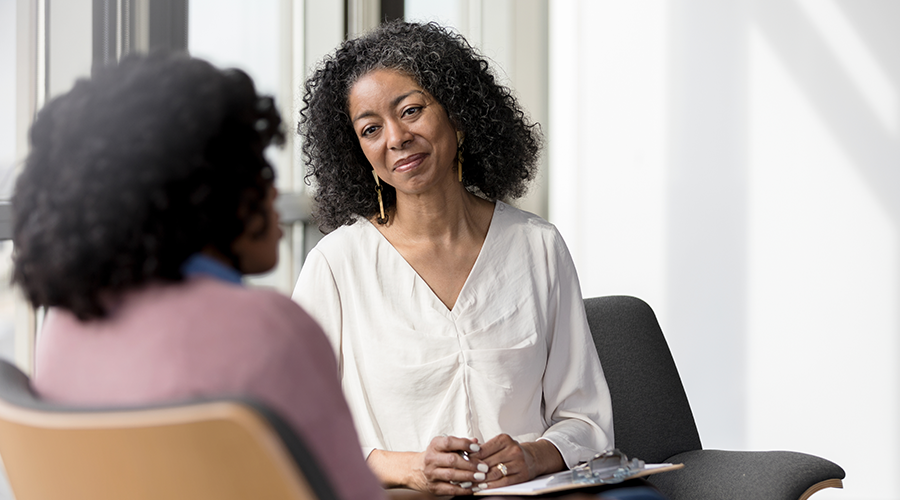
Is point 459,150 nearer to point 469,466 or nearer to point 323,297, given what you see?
point 323,297

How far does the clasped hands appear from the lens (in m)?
1.42

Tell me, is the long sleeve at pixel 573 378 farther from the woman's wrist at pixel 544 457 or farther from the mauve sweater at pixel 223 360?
the mauve sweater at pixel 223 360

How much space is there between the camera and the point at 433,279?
1714 millimetres

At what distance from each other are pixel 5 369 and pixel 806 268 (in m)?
2.69

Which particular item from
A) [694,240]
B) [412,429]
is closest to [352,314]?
[412,429]

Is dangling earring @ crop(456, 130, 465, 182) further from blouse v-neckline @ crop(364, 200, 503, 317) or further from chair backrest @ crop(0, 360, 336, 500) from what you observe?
chair backrest @ crop(0, 360, 336, 500)

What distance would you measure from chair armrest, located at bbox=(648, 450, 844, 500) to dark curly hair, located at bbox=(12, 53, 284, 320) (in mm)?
1420

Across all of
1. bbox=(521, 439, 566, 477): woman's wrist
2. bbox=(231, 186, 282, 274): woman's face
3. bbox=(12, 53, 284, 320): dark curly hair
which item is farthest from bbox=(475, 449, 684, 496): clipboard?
bbox=(12, 53, 284, 320): dark curly hair

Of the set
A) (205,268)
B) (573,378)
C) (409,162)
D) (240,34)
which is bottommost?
(573,378)

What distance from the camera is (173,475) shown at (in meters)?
0.63

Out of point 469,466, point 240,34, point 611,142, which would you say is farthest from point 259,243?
point 611,142

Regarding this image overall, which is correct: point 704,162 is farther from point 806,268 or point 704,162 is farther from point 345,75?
point 345,75

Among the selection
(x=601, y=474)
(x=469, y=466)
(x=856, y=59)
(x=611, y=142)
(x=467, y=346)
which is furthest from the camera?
(x=611, y=142)

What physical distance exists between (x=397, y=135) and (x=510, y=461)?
69 cm
